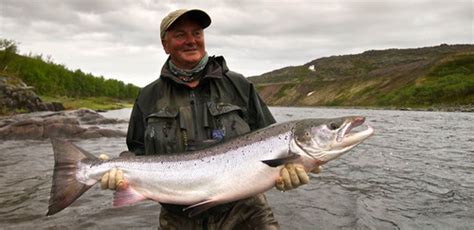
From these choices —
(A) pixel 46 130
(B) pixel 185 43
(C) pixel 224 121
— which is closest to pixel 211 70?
(B) pixel 185 43

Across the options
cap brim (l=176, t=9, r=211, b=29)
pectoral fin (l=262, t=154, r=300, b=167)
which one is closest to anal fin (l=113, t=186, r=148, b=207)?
pectoral fin (l=262, t=154, r=300, b=167)

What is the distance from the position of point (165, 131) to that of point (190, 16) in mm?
1218

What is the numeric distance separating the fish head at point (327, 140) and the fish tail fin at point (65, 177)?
2118mm

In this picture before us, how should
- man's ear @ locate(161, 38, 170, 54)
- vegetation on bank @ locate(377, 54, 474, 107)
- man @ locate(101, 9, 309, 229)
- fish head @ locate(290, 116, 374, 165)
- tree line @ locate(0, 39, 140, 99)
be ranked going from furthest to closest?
tree line @ locate(0, 39, 140, 99)
vegetation on bank @ locate(377, 54, 474, 107)
man's ear @ locate(161, 38, 170, 54)
man @ locate(101, 9, 309, 229)
fish head @ locate(290, 116, 374, 165)

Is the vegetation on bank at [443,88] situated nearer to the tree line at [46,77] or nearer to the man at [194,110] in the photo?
the man at [194,110]

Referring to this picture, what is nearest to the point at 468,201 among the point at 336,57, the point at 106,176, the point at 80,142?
the point at 106,176

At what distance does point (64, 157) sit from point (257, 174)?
197 cm

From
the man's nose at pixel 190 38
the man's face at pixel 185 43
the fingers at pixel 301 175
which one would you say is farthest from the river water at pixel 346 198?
the man's nose at pixel 190 38

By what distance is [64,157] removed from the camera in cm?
391

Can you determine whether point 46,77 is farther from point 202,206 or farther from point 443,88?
point 202,206

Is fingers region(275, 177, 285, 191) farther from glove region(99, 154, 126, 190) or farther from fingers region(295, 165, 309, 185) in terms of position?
glove region(99, 154, 126, 190)

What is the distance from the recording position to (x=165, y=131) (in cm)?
397

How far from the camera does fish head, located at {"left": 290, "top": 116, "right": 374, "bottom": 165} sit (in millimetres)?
3490

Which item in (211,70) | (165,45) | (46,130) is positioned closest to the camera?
(211,70)
